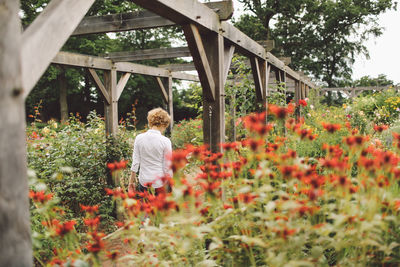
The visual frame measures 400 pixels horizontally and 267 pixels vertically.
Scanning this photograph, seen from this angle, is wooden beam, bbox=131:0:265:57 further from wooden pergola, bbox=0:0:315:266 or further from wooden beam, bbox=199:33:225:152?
wooden beam, bbox=199:33:225:152

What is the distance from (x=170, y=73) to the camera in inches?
400

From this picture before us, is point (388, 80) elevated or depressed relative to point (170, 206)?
elevated

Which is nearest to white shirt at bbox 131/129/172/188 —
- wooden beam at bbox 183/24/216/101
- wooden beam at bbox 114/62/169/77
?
wooden beam at bbox 183/24/216/101

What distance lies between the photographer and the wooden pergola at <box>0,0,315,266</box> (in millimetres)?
1161

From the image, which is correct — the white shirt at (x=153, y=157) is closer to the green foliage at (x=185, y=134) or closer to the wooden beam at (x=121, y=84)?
the wooden beam at (x=121, y=84)

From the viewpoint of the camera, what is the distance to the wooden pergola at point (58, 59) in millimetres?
1161

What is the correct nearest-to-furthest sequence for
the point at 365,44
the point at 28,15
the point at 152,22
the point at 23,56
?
the point at 23,56 < the point at 152,22 < the point at 28,15 < the point at 365,44

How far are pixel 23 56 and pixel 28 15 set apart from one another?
56.0 feet

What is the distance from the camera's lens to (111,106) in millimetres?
6398

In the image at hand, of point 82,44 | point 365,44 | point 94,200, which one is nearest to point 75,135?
point 94,200

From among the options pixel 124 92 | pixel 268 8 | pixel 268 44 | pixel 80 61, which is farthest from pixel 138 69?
pixel 268 8

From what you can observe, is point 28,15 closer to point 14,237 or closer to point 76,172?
point 76,172

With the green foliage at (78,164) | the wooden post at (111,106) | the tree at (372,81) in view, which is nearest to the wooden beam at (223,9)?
the green foliage at (78,164)

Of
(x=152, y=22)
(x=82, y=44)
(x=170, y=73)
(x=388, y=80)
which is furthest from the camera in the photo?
(x=388, y=80)
